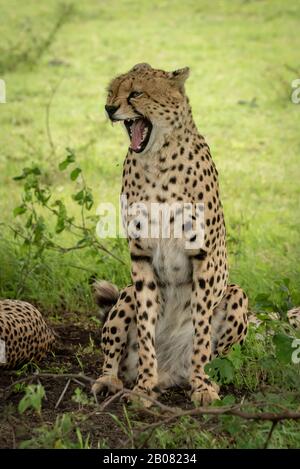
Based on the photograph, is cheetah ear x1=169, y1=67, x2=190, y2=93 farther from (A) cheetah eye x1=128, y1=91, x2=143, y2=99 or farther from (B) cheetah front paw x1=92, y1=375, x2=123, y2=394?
(B) cheetah front paw x1=92, y1=375, x2=123, y2=394

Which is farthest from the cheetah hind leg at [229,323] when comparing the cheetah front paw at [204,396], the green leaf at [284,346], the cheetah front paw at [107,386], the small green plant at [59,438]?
the small green plant at [59,438]

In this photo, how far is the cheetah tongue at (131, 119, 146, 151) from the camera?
4727mm

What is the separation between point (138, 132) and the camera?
15.6ft

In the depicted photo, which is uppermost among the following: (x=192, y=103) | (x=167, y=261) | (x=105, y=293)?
(x=192, y=103)

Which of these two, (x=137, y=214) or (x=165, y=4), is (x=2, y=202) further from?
(x=165, y=4)

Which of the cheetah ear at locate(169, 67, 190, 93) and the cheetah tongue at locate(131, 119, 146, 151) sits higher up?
the cheetah ear at locate(169, 67, 190, 93)

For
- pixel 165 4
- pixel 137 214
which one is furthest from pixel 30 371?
pixel 165 4

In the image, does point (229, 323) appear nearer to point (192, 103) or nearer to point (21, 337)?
point (21, 337)

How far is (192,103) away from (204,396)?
239 inches

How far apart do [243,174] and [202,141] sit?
3.83m

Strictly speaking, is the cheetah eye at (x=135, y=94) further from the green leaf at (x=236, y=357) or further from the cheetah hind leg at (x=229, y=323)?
the green leaf at (x=236, y=357)

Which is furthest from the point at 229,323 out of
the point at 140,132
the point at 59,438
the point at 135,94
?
the point at 59,438

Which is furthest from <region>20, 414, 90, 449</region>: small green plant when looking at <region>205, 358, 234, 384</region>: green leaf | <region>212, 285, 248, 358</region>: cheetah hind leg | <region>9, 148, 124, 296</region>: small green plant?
<region>9, 148, 124, 296</region>: small green plant

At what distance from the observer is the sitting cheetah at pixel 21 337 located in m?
5.30
